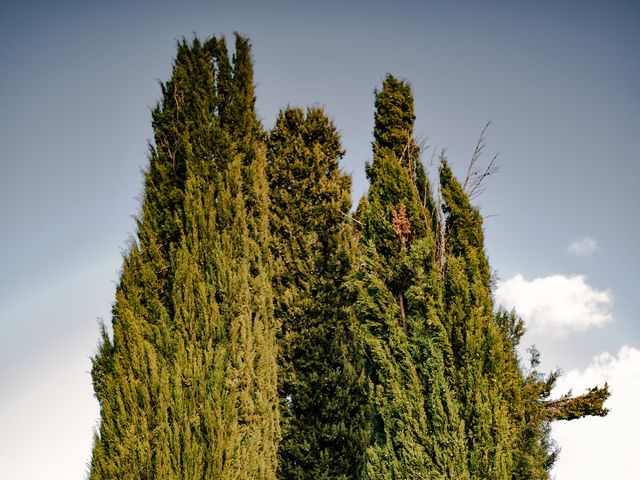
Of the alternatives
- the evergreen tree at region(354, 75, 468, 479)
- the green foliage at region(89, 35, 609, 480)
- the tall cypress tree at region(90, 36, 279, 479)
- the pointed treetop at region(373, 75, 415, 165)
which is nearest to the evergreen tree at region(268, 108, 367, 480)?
the green foliage at region(89, 35, 609, 480)

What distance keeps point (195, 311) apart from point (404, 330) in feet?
12.6

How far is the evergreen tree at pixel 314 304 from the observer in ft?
32.5

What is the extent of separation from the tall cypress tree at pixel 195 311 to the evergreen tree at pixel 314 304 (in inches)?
45.6

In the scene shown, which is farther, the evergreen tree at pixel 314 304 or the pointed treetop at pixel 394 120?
the evergreen tree at pixel 314 304

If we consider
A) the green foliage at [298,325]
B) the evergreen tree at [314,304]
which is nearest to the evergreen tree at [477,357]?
the green foliage at [298,325]

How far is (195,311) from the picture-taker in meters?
8.30

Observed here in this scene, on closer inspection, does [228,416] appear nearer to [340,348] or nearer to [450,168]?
[340,348]

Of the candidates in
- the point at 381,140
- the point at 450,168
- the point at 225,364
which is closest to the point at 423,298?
the point at 450,168

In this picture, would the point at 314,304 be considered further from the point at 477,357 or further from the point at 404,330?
the point at 477,357

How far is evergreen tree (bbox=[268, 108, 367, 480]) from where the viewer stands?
991cm

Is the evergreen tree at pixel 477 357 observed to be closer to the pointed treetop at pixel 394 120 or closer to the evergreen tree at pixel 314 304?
the pointed treetop at pixel 394 120

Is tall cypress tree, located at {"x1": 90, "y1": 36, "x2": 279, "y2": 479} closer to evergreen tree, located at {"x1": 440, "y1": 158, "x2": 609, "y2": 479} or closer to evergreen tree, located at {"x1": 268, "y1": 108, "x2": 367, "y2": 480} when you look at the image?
evergreen tree, located at {"x1": 268, "y1": 108, "x2": 367, "y2": 480}

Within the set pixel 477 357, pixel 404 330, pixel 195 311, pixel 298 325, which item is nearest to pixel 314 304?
pixel 298 325

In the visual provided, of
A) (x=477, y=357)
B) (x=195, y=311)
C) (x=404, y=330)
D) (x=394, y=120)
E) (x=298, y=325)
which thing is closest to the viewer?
(x=477, y=357)
